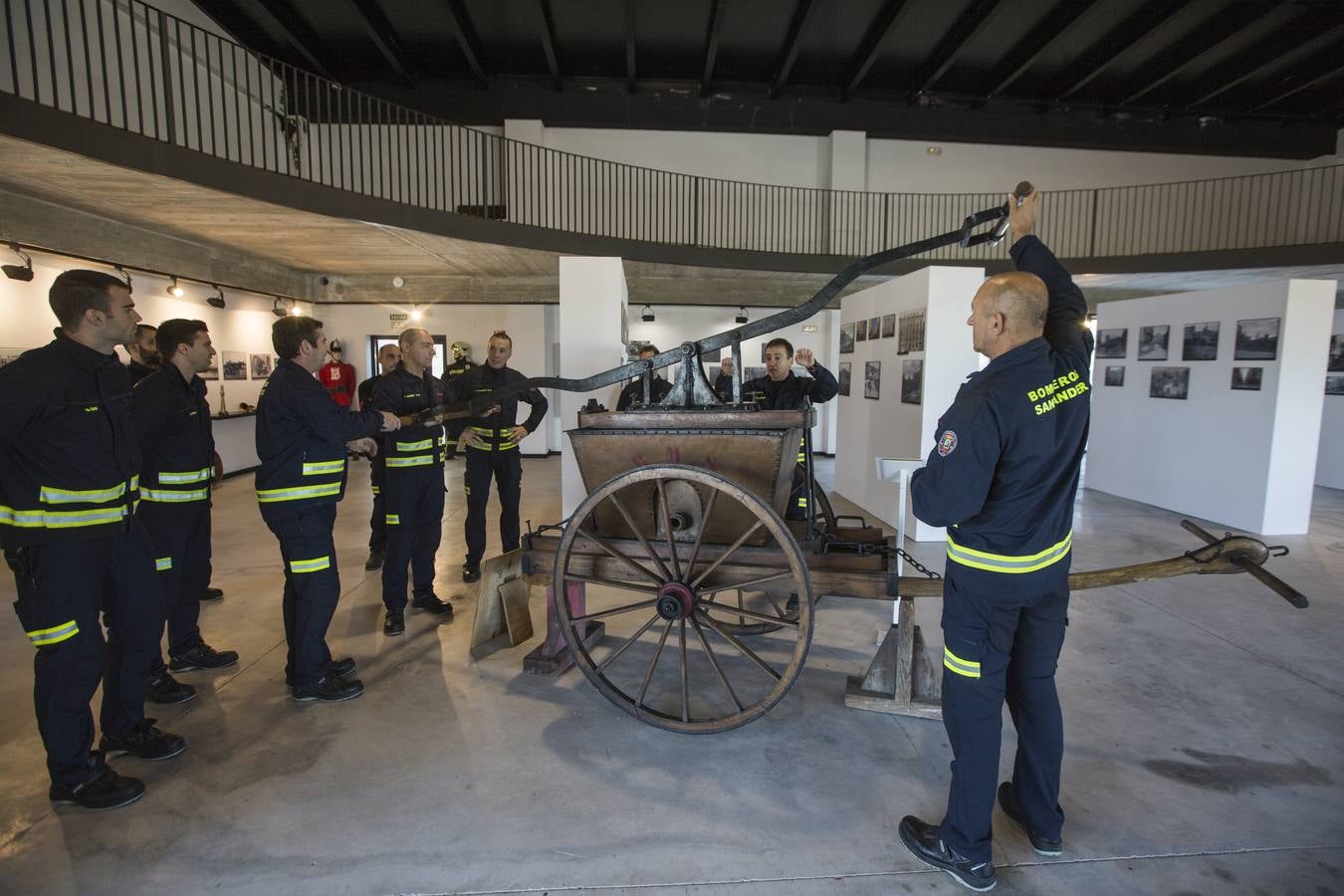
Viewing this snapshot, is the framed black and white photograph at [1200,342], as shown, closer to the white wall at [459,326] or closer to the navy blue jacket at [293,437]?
the navy blue jacket at [293,437]

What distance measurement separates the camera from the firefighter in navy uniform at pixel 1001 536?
1881mm

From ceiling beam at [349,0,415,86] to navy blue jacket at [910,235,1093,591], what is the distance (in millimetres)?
10604

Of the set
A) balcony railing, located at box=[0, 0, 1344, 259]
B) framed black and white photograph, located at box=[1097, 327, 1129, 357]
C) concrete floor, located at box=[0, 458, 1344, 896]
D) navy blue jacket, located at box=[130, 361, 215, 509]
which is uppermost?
balcony railing, located at box=[0, 0, 1344, 259]

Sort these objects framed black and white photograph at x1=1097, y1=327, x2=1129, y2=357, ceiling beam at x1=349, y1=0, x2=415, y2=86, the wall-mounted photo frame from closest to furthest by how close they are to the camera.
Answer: the wall-mounted photo frame < framed black and white photograph at x1=1097, y1=327, x2=1129, y2=357 < ceiling beam at x1=349, y1=0, x2=415, y2=86

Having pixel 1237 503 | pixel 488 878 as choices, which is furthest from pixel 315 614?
pixel 1237 503

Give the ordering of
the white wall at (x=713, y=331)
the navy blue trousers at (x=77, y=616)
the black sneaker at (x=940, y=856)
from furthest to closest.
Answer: the white wall at (x=713, y=331)
the navy blue trousers at (x=77, y=616)
the black sneaker at (x=940, y=856)

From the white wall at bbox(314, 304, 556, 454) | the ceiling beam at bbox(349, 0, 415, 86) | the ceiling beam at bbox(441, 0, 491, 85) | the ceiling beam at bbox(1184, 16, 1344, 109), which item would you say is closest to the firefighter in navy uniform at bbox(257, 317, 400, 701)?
the ceiling beam at bbox(441, 0, 491, 85)

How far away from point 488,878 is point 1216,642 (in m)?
4.18

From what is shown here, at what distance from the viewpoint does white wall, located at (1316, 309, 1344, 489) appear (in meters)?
9.56

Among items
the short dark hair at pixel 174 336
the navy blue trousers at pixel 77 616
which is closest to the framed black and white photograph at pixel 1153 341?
the short dark hair at pixel 174 336

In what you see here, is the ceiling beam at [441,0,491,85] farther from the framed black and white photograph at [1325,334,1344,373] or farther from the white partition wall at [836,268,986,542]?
the framed black and white photograph at [1325,334,1344,373]

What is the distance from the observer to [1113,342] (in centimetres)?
866

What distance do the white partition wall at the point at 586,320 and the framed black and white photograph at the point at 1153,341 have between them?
6513 millimetres

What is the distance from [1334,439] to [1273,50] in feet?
20.2
